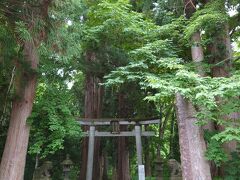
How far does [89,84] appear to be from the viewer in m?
11.3

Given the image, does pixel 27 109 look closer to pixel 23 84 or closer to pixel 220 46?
pixel 23 84

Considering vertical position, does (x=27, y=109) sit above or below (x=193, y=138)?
above

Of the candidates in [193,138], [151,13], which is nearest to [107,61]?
[151,13]

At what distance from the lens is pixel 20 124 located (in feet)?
20.9

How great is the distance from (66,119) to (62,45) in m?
2.15

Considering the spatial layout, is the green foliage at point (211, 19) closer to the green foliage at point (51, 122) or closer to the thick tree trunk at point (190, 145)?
the thick tree trunk at point (190, 145)

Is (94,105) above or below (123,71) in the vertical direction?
above

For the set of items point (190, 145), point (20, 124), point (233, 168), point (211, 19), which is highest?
point (211, 19)

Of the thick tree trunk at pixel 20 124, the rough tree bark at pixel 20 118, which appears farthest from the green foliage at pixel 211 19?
the thick tree trunk at pixel 20 124

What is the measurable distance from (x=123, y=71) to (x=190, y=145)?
7.91 feet

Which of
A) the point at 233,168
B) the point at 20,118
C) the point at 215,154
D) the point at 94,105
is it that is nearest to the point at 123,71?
the point at 20,118

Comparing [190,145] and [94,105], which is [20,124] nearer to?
[190,145]

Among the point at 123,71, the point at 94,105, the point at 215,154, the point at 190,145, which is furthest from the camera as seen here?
the point at 94,105

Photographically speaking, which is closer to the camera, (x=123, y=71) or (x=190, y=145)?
(x=190, y=145)
